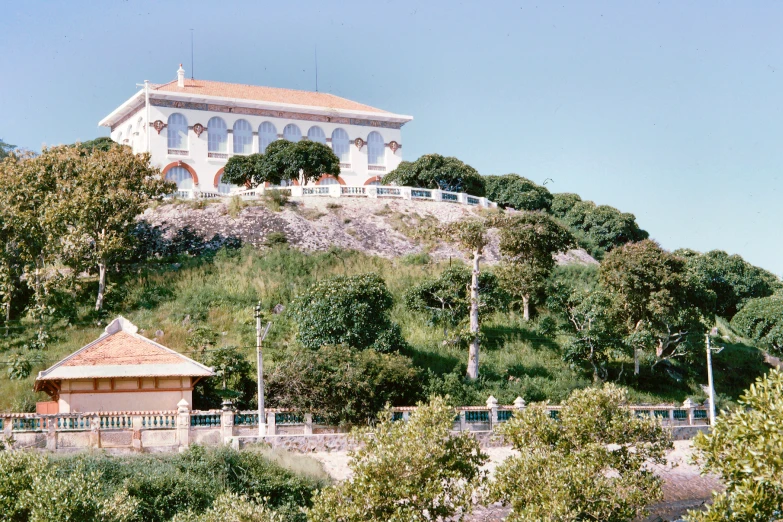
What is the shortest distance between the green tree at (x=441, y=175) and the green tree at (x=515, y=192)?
120cm

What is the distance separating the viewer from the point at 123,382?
26844 millimetres

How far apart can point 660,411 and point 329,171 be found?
2704 cm

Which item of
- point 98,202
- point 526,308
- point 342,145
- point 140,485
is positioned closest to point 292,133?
point 342,145

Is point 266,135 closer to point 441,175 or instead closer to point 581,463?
point 441,175

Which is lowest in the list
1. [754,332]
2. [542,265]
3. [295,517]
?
[295,517]

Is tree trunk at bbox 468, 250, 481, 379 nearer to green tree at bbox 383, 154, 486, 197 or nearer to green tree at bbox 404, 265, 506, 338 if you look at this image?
green tree at bbox 404, 265, 506, 338

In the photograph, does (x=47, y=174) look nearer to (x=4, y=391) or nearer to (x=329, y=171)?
(x=4, y=391)

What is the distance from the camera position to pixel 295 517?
70.9 feet

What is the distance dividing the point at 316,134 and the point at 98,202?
2537 centimetres

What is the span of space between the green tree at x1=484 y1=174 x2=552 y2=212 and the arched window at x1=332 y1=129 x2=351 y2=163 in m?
9.40

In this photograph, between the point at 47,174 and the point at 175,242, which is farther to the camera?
the point at 175,242

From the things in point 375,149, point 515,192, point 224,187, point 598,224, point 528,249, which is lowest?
point 528,249

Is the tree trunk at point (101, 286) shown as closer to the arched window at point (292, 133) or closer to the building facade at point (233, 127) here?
the building facade at point (233, 127)

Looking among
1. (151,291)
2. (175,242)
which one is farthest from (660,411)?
(175,242)
